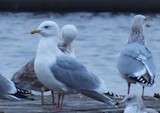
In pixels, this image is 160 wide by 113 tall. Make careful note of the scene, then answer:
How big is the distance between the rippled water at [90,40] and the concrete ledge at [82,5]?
272mm

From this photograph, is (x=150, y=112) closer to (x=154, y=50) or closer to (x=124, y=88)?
(x=124, y=88)

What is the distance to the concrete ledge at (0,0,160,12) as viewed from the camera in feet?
114

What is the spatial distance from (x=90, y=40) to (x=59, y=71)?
688 inches

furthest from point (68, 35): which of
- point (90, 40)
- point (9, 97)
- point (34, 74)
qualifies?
point (90, 40)

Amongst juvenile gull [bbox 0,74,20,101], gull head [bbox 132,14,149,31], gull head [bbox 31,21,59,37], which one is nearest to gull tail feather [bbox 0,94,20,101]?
juvenile gull [bbox 0,74,20,101]

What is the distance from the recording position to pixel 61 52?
9.03 meters

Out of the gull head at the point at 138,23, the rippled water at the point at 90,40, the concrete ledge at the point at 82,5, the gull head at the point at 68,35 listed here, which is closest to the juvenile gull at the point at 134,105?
the gull head at the point at 68,35

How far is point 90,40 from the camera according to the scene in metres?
26.3

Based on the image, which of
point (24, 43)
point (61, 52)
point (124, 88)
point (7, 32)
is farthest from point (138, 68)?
point (7, 32)

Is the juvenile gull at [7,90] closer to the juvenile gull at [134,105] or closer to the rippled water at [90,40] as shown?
the juvenile gull at [134,105]

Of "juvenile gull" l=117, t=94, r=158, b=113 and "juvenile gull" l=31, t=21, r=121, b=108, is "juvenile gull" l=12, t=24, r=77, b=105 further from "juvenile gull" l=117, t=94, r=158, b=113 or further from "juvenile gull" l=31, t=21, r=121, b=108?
"juvenile gull" l=117, t=94, r=158, b=113

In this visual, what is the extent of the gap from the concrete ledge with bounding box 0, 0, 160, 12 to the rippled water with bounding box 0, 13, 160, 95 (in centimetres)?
27

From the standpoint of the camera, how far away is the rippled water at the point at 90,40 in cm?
1730

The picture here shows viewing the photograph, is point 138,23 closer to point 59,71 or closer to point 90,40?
point 59,71
